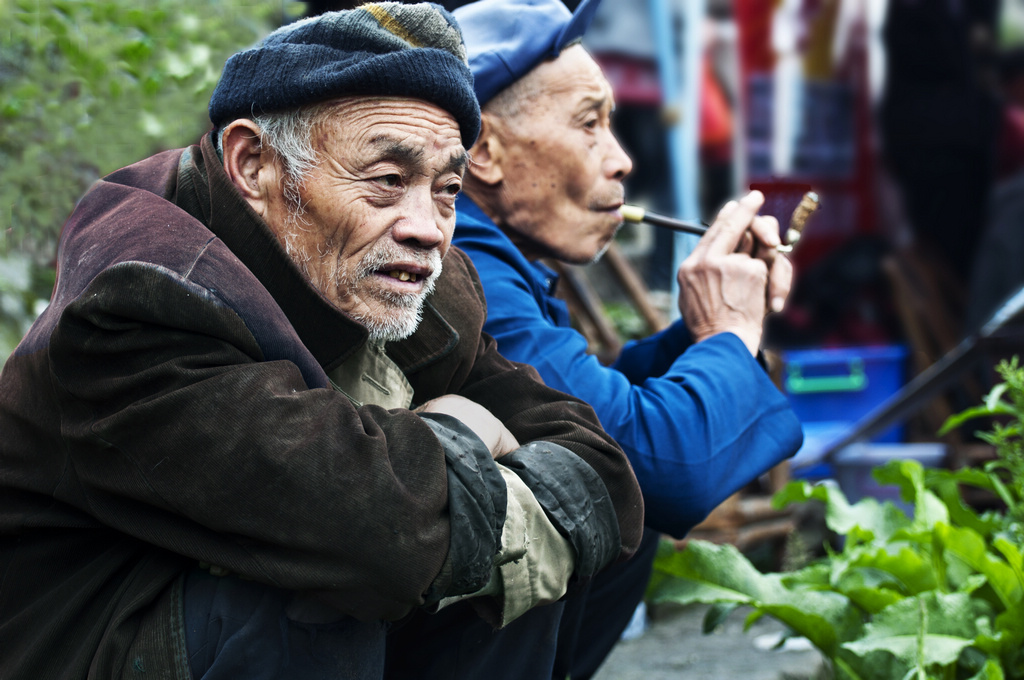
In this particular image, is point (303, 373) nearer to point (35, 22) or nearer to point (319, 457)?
point (319, 457)

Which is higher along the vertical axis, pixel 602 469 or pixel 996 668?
pixel 602 469

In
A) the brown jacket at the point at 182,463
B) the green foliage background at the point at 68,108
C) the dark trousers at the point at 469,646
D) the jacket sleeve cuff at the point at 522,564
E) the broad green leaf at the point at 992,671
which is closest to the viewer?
the brown jacket at the point at 182,463

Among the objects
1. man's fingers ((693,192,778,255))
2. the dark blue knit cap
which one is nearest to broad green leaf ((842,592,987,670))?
man's fingers ((693,192,778,255))

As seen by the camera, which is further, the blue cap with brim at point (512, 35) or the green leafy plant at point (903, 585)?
Result: the blue cap with brim at point (512, 35)

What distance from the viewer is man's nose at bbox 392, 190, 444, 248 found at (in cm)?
156

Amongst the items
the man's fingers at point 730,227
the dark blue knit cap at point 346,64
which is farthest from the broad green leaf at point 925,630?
the dark blue knit cap at point 346,64

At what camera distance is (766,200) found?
7.43 feet

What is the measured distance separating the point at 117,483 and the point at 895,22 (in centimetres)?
571

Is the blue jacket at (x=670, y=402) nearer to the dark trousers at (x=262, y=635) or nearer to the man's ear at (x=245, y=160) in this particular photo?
the man's ear at (x=245, y=160)

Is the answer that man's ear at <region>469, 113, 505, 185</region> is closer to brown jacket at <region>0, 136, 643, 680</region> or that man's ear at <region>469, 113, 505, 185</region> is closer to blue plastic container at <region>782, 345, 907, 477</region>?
brown jacket at <region>0, 136, 643, 680</region>

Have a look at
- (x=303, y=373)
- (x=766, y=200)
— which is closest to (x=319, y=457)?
(x=303, y=373)

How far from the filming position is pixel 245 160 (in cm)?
155

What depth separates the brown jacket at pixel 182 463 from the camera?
1.21 m

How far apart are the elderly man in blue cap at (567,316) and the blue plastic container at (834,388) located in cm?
329
